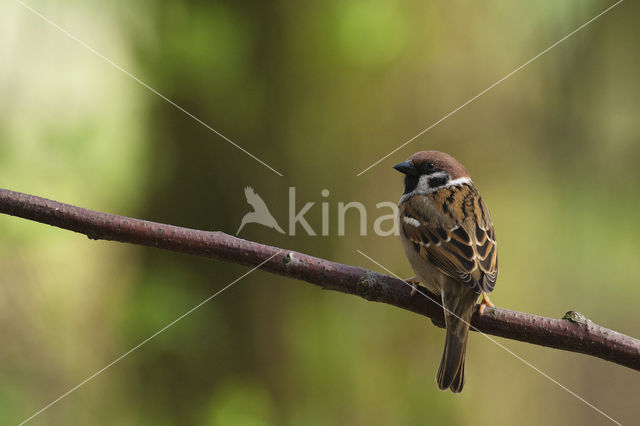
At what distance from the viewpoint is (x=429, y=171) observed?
9.27 ft

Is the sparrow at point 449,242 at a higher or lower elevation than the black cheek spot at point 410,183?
lower

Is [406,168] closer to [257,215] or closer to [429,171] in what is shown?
[429,171]

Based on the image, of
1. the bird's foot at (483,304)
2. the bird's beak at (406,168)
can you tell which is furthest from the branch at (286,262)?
the bird's beak at (406,168)

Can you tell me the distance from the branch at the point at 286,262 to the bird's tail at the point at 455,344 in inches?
9.5

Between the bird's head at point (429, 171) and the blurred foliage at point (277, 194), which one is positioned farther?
the blurred foliage at point (277, 194)

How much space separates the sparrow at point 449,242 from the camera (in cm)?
225

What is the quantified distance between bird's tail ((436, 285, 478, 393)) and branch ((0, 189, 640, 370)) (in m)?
0.24

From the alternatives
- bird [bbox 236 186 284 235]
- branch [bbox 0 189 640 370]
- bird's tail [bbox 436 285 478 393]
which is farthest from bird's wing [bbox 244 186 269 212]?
bird's tail [bbox 436 285 478 393]

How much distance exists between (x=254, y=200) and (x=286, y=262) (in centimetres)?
121

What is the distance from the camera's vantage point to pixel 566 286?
3.40 metres

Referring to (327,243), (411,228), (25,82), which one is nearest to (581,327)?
(411,228)

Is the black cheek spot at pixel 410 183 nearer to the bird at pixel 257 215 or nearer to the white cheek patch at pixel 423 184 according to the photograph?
the white cheek patch at pixel 423 184

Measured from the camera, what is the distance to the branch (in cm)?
179

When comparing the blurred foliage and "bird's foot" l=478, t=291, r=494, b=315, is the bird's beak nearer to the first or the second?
the blurred foliage
